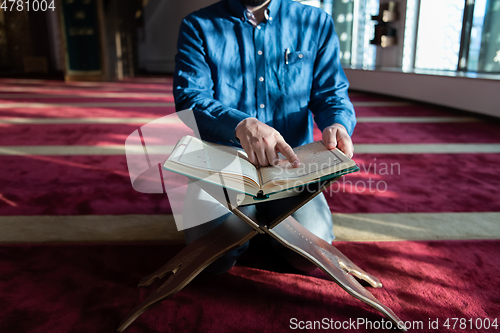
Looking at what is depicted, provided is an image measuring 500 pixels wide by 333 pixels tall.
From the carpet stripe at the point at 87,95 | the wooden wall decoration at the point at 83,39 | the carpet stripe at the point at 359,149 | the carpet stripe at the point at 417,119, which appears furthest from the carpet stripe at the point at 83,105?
the wooden wall decoration at the point at 83,39

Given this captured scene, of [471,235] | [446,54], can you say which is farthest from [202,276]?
[446,54]

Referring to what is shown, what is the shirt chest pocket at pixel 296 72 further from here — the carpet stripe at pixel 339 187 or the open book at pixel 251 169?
the carpet stripe at pixel 339 187

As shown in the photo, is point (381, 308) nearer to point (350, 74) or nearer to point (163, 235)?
point (163, 235)

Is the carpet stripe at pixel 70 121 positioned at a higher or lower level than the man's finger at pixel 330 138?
lower

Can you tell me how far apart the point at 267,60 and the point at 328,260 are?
635mm

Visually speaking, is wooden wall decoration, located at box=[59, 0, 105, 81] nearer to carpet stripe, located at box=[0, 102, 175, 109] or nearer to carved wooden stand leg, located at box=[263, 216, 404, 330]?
carpet stripe, located at box=[0, 102, 175, 109]

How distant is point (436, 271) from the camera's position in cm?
115

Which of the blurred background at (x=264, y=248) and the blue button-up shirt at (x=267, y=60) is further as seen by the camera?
the blue button-up shirt at (x=267, y=60)

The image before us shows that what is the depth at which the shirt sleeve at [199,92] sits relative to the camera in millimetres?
952

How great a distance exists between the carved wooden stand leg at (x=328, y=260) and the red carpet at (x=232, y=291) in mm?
68

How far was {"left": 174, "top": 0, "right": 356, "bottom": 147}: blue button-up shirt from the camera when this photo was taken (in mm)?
1133

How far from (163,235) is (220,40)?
76 cm

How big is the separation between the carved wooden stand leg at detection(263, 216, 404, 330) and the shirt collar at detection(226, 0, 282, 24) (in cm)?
64

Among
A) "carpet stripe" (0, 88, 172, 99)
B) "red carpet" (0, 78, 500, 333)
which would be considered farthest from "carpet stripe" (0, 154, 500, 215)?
"carpet stripe" (0, 88, 172, 99)
